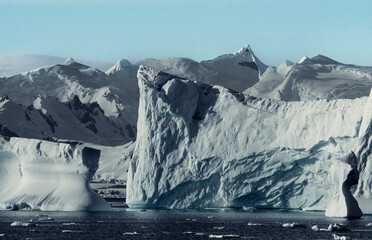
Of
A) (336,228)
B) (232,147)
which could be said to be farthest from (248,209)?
(336,228)

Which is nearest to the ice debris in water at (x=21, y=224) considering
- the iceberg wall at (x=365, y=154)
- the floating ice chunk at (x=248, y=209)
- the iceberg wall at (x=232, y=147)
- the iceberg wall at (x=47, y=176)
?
the iceberg wall at (x=47, y=176)

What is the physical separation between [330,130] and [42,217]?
22.7 meters

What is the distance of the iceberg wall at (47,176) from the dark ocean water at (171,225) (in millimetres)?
1129

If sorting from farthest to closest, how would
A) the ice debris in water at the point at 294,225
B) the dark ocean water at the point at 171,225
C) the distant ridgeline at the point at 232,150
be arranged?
the distant ridgeline at the point at 232,150 → the ice debris in water at the point at 294,225 → the dark ocean water at the point at 171,225

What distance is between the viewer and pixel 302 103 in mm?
70500

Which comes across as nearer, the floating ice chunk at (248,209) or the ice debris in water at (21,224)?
the ice debris in water at (21,224)

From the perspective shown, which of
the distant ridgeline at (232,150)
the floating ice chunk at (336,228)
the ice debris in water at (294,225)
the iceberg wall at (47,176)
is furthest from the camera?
the iceberg wall at (47,176)

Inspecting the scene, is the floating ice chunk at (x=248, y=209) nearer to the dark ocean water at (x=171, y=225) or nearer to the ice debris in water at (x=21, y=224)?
the dark ocean water at (x=171, y=225)

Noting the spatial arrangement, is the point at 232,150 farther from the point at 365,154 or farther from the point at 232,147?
the point at 365,154

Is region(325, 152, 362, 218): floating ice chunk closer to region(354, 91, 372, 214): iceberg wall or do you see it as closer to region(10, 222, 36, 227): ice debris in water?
region(354, 91, 372, 214): iceberg wall

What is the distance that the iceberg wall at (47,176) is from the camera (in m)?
70.8

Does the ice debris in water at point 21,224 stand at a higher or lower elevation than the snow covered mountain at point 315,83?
lower

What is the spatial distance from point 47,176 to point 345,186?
2389cm

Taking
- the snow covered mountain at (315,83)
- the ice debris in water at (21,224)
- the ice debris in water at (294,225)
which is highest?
the snow covered mountain at (315,83)
